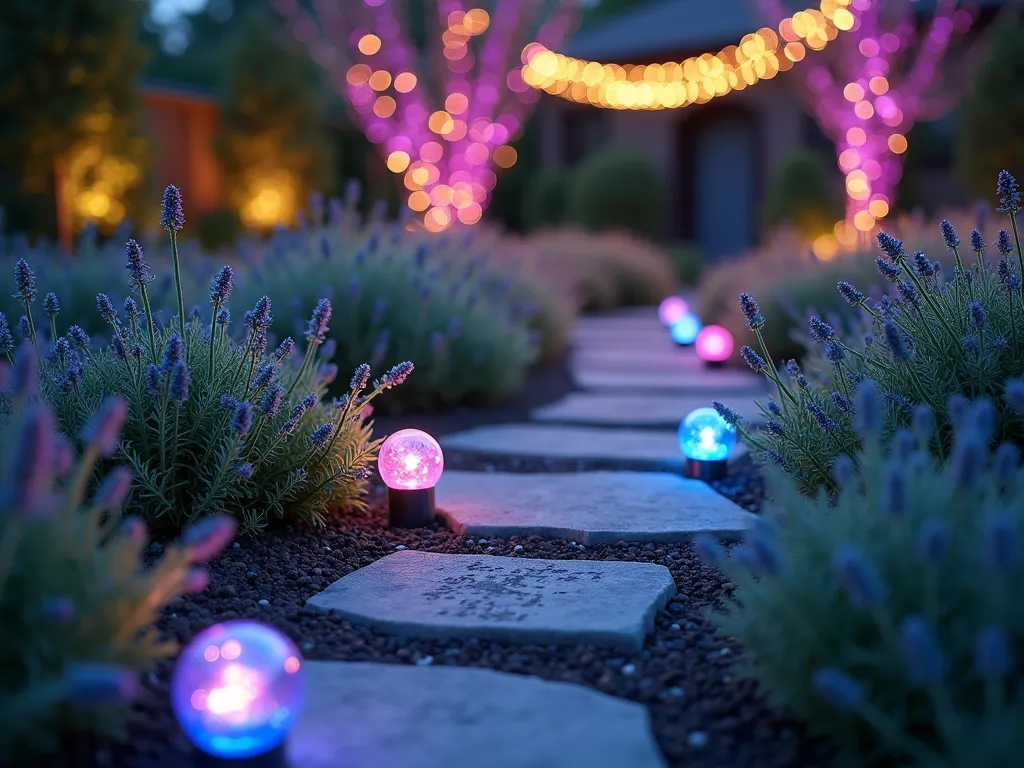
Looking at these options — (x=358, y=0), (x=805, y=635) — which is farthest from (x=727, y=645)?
(x=358, y=0)

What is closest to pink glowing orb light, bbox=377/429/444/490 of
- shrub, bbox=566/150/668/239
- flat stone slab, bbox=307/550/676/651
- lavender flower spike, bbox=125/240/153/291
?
flat stone slab, bbox=307/550/676/651

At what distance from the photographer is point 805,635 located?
1.45 m

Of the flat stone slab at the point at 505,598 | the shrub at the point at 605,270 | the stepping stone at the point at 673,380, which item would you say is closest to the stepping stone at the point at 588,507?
the flat stone slab at the point at 505,598

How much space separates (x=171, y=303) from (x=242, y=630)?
3.02 meters

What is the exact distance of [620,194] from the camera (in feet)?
46.9

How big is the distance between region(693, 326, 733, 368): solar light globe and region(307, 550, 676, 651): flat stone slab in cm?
378

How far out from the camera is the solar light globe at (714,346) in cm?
592

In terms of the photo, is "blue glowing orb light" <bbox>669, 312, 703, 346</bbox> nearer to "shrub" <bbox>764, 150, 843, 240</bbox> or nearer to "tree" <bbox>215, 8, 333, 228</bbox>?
"shrub" <bbox>764, 150, 843, 240</bbox>

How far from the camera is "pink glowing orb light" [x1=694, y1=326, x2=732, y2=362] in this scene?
5.91 m

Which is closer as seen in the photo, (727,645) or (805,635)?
(805,635)

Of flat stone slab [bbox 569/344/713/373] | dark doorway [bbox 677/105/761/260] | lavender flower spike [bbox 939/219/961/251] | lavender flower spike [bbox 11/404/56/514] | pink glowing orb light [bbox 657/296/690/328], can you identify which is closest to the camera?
lavender flower spike [bbox 11/404/56/514]

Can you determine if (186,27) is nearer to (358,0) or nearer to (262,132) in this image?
(262,132)

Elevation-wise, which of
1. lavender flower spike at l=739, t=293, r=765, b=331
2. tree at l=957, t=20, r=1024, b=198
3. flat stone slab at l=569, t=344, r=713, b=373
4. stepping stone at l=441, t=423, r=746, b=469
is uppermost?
tree at l=957, t=20, r=1024, b=198

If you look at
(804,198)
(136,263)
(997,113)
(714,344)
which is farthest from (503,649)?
(804,198)
